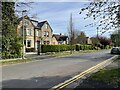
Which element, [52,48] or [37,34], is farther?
[37,34]

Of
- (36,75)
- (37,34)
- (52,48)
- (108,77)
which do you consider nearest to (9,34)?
(36,75)

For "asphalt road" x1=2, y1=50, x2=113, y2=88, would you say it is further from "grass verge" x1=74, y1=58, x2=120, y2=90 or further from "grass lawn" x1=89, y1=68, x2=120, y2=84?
"grass lawn" x1=89, y1=68, x2=120, y2=84

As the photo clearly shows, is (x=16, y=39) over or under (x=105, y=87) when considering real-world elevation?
over

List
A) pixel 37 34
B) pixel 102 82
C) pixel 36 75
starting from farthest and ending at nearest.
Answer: pixel 37 34, pixel 36 75, pixel 102 82

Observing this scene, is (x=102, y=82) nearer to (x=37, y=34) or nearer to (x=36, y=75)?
(x=36, y=75)

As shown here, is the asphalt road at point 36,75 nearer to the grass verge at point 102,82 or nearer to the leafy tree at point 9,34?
the grass verge at point 102,82

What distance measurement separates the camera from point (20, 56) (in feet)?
114

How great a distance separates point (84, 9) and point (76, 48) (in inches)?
2394

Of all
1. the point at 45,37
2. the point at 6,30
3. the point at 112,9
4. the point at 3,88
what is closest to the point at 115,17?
the point at 112,9

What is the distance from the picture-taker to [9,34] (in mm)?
31594

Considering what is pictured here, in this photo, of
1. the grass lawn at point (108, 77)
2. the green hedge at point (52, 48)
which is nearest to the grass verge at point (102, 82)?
the grass lawn at point (108, 77)

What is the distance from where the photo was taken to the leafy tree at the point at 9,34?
27.3 meters

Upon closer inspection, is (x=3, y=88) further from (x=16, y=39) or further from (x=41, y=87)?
(x=16, y=39)

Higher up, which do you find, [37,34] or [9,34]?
[37,34]
